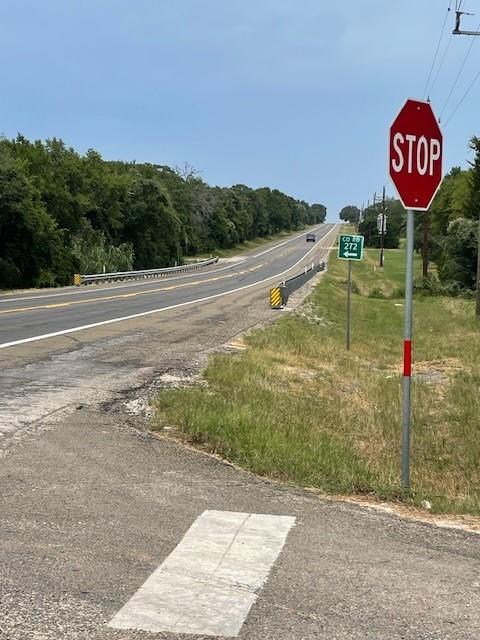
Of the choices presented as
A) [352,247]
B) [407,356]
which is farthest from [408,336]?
[352,247]

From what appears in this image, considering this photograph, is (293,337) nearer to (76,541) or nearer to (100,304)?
(100,304)

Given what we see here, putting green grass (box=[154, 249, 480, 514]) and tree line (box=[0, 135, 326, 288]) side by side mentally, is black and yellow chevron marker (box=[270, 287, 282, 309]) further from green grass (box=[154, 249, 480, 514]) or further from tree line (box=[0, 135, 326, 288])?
tree line (box=[0, 135, 326, 288])

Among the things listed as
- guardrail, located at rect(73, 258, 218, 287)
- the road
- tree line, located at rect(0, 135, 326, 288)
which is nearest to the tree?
tree line, located at rect(0, 135, 326, 288)

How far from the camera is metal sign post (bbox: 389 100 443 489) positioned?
17.9 ft

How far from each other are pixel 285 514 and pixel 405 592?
1.38 m

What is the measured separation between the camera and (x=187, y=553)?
13.7 ft

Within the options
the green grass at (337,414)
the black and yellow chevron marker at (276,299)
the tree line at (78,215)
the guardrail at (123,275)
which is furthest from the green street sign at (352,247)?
the guardrail at (123,275)

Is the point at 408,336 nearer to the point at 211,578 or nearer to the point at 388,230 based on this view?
the point at 211,578

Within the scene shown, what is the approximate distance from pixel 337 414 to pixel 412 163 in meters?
5.30

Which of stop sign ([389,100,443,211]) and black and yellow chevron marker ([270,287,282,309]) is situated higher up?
stop sign ([389,100,443,211])

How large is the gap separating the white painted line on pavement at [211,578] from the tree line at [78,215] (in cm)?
3523

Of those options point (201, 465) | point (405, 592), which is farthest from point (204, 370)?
point (405, 592)

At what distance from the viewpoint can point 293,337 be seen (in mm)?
17969

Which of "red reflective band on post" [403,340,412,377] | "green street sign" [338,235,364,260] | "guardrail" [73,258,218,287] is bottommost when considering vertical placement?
"guardrail" [73,258,218,287]
